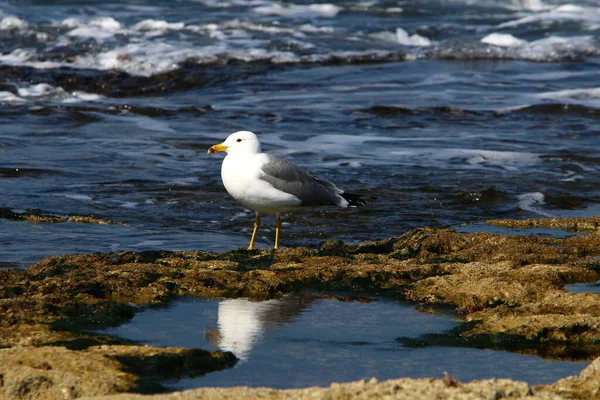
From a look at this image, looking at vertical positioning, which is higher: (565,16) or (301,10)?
(301,10)

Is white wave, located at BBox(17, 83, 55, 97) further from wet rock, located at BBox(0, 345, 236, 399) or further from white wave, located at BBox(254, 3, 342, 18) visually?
wet rock, located at BBox(0, 345, 236, 399)

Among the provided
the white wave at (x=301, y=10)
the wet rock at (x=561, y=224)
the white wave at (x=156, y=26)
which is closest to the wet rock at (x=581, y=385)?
the wet rock at (x=561, y=224)

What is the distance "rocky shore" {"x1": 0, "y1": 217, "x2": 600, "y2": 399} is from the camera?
3.34 m

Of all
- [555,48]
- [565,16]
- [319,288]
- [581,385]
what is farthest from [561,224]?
[565,16]

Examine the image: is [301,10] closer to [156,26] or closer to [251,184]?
[156,26]

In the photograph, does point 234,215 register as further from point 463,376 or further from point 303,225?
point 463,376

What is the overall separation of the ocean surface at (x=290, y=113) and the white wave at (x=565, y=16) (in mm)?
75

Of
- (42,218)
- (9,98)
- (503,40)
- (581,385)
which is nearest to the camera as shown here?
(581,385)

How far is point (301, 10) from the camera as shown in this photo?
24891 mm

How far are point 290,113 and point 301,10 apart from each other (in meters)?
11.6

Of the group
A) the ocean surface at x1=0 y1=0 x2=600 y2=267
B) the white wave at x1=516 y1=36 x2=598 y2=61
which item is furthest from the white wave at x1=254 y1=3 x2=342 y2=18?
the white wave at x1=516 y1=36 x2=598 y2=61

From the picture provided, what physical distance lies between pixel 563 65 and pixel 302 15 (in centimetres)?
794

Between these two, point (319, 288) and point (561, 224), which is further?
point (561, 224)

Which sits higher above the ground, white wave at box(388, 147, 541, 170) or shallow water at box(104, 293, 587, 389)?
white wave at box(388, 147, 541, 170)
